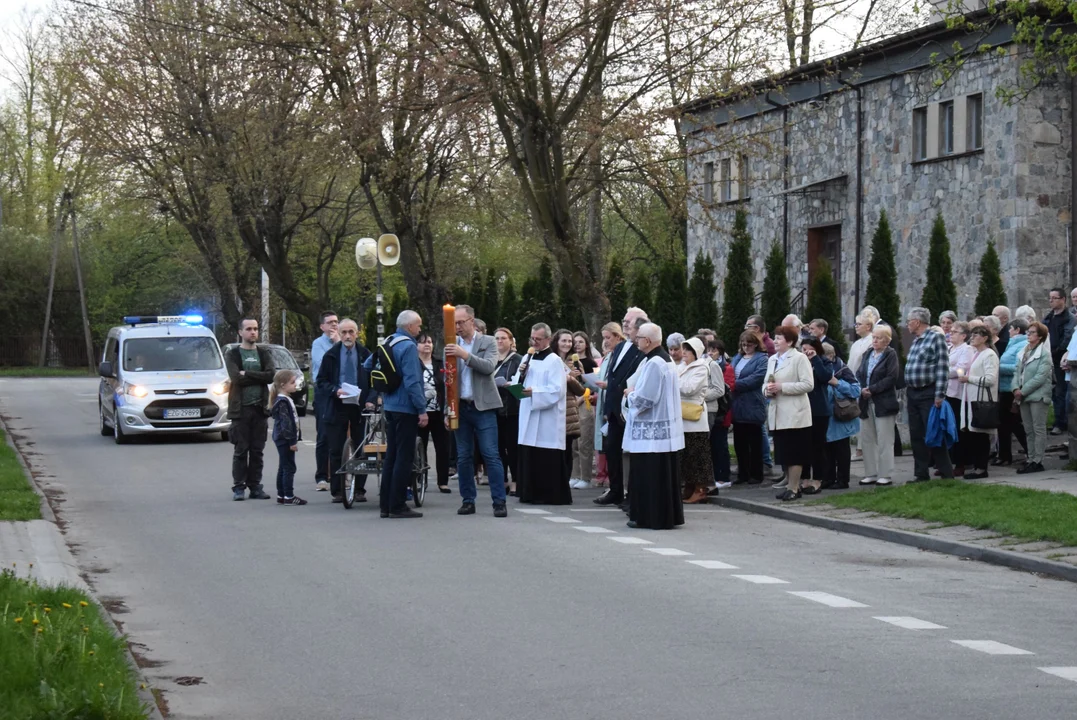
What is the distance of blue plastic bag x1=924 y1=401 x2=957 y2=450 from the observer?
55.3 feet

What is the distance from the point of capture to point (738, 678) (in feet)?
25.2

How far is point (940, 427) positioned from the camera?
668 inches

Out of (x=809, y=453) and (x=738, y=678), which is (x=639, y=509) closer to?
(x=809, y=453)

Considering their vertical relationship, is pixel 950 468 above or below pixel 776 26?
below

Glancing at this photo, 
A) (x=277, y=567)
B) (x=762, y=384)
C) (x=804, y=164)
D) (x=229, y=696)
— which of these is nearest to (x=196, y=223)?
(x=804, y=164)

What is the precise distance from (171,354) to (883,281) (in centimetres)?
1240

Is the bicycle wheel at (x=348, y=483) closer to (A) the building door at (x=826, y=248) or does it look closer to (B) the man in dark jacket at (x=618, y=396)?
(B) the man in dark jacket at (x=618, y=396)

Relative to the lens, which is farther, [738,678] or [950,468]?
[950,468]

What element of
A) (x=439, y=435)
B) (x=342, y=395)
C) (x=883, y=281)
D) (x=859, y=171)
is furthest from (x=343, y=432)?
(x=859, y=171)

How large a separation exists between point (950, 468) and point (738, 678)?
33.3 feet

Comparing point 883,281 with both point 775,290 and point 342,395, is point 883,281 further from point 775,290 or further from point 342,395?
point 342,395

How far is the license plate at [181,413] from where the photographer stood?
26.6 metres

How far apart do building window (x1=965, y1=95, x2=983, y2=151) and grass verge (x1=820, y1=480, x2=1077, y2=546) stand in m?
16.1

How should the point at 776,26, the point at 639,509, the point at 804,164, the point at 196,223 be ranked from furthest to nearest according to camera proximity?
the point at 196,223 → the point at 804,164 → the point at 776,26 → the point at 639,509
